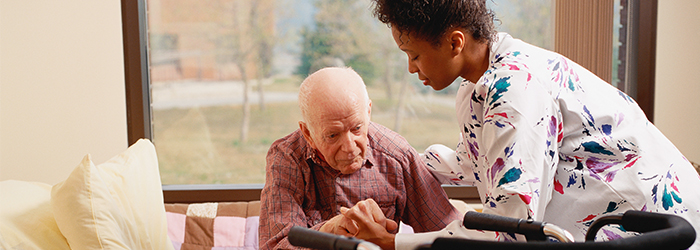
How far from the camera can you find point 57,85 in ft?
9.00

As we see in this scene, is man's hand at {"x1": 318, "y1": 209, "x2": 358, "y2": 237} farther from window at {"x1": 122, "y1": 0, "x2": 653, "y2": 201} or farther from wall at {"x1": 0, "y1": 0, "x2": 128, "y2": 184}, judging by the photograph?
wall at {"x1": 0, "y1": 0, "x2": 128, "y2": 184}

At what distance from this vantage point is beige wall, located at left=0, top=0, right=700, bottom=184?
2.70m

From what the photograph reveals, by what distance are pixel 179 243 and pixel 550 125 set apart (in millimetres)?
1821

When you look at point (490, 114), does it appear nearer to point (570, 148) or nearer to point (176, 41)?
point (570, 148)

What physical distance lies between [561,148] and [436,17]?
1.40 ft

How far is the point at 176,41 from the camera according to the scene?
298 cm

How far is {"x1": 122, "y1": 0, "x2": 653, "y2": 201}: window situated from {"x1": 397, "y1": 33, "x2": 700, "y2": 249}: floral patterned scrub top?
1.78 meters

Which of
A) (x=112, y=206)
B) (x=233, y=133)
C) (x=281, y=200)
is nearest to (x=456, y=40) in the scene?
(x=281, y=200)

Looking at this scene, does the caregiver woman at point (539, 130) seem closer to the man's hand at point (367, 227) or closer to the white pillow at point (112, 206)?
the man's hand at point (367, 227)

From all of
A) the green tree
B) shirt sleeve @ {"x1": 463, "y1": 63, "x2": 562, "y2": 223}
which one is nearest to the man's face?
shirt sleeve @ {"x1": 463, "y1": 63, "x2": 562, "y2": 223}

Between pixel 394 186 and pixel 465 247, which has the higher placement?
pixel 465 247

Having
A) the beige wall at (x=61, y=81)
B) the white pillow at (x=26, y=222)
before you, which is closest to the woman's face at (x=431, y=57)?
the white pillow at (x=26, y=222)

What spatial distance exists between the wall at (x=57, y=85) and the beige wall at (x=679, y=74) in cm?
307

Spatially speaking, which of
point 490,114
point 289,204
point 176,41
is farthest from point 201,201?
point 490,114
